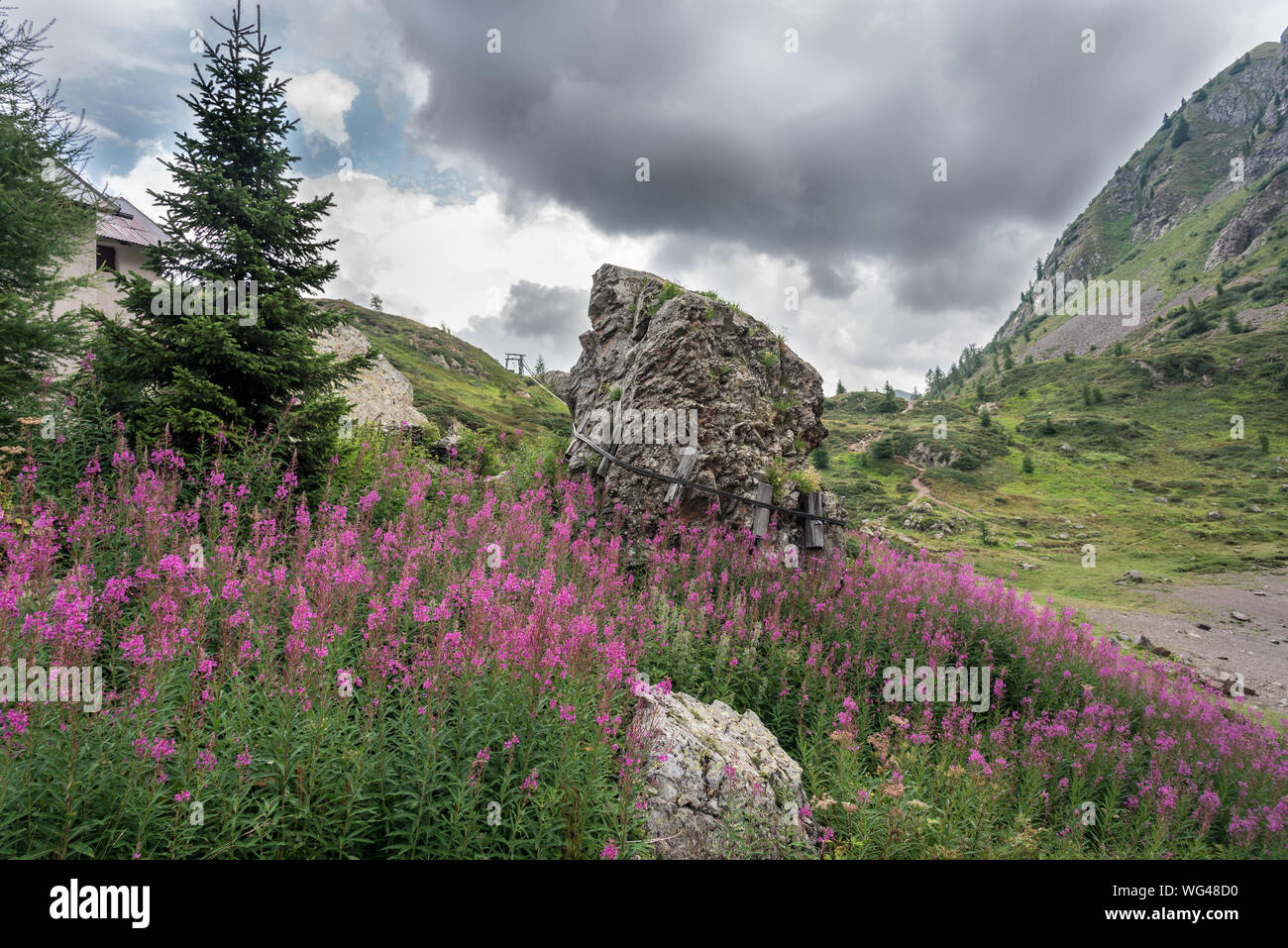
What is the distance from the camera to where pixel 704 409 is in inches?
373

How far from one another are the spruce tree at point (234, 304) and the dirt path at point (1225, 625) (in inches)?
810

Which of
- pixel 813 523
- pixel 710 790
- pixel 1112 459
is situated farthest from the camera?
pixel 1112 459

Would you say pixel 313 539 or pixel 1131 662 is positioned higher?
pixel 313 539

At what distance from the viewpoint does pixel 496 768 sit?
3234 millimetres

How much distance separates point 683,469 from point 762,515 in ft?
5.21

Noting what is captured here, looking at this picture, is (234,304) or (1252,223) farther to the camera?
(1252,223)

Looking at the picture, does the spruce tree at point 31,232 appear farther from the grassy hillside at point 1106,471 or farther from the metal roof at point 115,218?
the grassy hillside at point 1106,471

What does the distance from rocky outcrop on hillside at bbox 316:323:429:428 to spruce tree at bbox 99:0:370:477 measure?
5820mm

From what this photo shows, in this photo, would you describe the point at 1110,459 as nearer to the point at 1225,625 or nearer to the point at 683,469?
the point at 1225,625

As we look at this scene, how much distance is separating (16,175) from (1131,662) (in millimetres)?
25949

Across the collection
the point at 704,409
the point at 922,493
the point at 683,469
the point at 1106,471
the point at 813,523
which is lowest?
the point at 813,523

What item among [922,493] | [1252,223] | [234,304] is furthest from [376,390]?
[1252,223]
